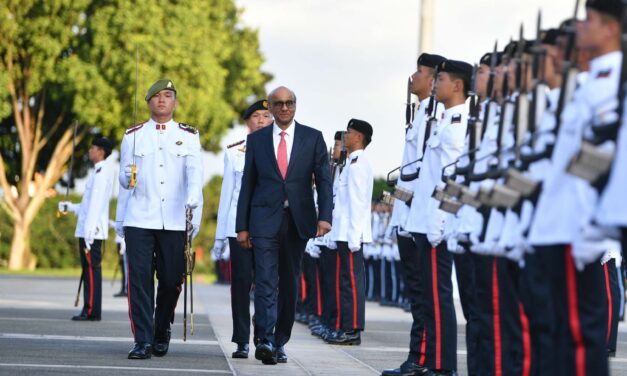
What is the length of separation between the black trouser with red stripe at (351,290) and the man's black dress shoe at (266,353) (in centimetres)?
350

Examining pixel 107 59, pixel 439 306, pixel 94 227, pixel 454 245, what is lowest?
pixel 439 306

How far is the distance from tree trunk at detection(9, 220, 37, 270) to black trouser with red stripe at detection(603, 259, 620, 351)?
36.8 metres

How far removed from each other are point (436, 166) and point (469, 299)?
129 cm

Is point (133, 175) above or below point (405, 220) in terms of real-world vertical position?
above

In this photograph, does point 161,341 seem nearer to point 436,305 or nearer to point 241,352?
point 241,352

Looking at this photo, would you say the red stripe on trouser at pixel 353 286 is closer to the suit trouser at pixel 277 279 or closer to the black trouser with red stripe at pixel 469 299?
the suit trouser at pixel 277 279

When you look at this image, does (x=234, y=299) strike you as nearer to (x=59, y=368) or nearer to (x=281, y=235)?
(x=281, y=235)

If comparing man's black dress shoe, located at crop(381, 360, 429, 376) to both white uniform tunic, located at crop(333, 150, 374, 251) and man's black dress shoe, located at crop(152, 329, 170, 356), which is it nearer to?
man's black dress shoe, located at crop(152, 329, 170, 356)

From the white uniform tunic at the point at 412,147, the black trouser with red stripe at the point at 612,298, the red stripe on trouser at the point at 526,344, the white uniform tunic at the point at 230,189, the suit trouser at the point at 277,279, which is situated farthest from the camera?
the black trouser with red stripe at the point at 612,298

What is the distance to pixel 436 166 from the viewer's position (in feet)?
35.9

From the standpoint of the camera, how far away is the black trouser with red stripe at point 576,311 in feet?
22.8

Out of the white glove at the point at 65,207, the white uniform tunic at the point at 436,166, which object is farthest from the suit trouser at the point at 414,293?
the white glove at the point at 65,207

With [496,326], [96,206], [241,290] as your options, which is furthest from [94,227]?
[496,326]

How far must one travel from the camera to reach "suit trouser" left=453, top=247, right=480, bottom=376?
970 cm
